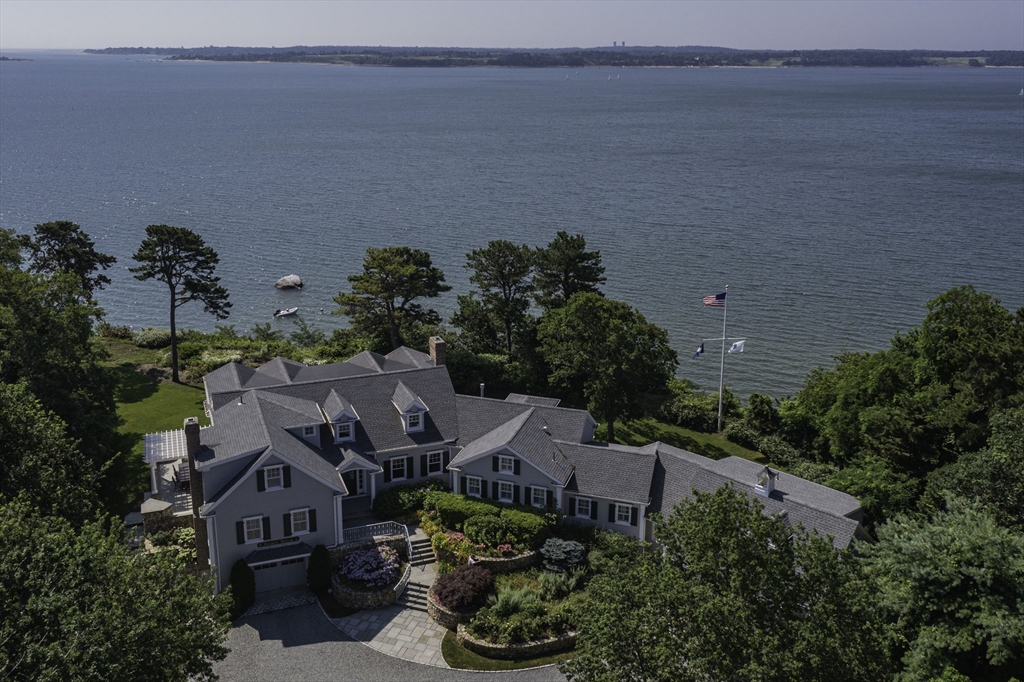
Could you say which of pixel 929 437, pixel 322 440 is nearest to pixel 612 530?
pixel 322 440

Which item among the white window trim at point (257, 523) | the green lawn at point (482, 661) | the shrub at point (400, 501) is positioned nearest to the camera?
the green lawn at point (482, 661)

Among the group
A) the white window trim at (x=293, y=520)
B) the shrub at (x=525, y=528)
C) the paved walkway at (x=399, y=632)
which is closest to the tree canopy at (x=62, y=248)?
the white window trim at (x=293, y=520)

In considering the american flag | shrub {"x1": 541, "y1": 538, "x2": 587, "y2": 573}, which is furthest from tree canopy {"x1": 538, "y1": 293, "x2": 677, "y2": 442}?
shrub {"x1": 541, "y1": 538, "x2": 587, "y2": 573}

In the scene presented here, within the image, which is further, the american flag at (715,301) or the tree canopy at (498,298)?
the tree canopy at (498,298)

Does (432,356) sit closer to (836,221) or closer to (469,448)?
(469,448)

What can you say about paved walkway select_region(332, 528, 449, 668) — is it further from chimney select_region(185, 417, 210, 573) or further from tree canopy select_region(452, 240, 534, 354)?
tree canopy select_region(452, 240, 534, 354)

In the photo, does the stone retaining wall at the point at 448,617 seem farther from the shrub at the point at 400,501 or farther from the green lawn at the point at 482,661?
the shrub at the point at 400,501

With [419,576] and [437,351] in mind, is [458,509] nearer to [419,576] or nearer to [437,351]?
[419,576]
